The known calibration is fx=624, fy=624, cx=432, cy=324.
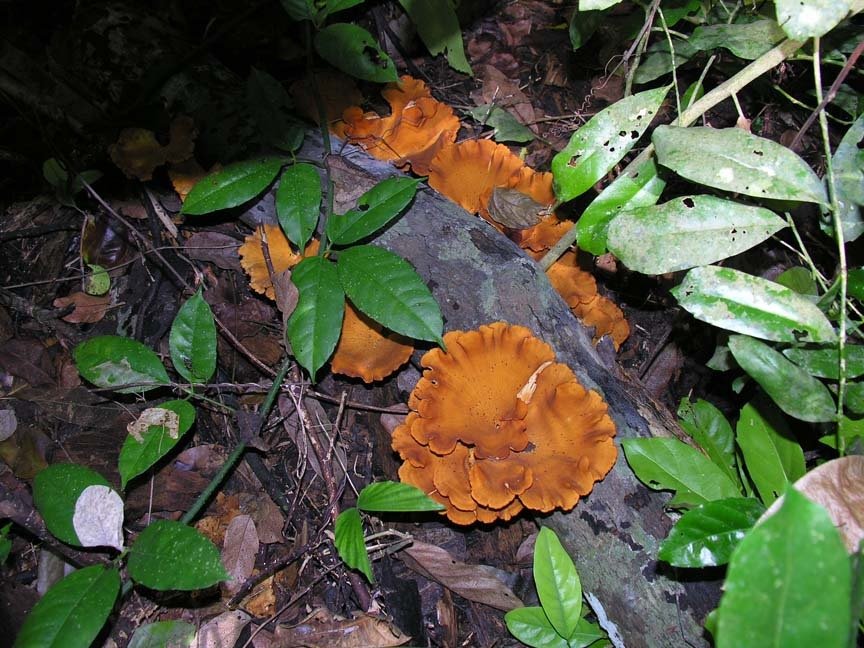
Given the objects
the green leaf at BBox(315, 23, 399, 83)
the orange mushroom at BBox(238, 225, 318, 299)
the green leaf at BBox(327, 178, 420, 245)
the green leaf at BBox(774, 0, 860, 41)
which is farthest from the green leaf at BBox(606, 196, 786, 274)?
the orange mushroom at BBox(238, 225, 318, 299)

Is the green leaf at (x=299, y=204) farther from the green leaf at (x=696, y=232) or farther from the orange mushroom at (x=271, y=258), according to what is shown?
the green leaf at (x=696, y=232)

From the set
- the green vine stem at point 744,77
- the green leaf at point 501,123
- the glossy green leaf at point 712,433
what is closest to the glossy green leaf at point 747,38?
the green vine stem at point 744,77

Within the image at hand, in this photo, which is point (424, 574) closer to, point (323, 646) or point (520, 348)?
point (323, 646)

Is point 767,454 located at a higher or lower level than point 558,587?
higher

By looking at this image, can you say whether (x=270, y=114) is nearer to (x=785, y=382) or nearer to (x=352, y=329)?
(x=352, y=329)

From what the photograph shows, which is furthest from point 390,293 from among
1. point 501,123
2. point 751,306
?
point 501,123

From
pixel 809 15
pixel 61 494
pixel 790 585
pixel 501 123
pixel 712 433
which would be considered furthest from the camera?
pixel 501 123
